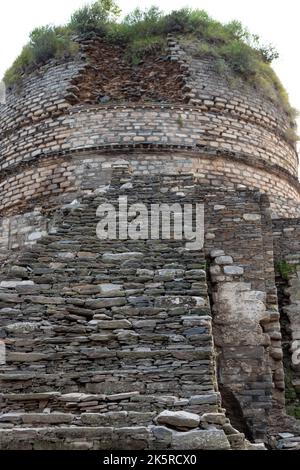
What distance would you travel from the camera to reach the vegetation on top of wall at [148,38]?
1361cm

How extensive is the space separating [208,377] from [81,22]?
10197mm

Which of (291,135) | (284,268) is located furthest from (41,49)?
(284,268)

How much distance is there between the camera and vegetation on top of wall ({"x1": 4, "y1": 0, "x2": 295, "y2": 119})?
13.6 m

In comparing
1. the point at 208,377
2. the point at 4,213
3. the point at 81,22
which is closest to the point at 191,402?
the point at 208,377

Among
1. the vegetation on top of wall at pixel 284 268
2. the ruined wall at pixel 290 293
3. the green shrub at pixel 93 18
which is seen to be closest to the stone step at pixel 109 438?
the ruined wall at pixel 290 293

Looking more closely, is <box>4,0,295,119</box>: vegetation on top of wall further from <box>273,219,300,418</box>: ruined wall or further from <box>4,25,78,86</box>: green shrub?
<box>273,219,300,418</box>: ruined wall

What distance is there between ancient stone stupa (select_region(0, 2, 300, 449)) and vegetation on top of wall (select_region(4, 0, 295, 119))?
0.14 feet

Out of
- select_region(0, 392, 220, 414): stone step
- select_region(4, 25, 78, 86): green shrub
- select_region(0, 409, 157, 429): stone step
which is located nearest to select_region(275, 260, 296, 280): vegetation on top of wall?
select_region(0, 392, 220, 414): stone step

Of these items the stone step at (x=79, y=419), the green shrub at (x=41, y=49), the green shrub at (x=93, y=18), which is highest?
the green shrub at (x=93, y=18)

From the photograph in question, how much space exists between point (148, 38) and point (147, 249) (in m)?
7.12

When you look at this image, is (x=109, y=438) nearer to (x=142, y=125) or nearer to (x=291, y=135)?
(x=142, y=125)

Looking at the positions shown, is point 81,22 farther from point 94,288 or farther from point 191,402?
point 191,402

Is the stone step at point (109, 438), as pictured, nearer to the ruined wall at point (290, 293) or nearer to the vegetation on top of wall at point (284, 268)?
the ruined wall at point (290, 293)

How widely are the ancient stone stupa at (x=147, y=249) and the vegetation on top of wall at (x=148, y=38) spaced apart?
0.04 meters
